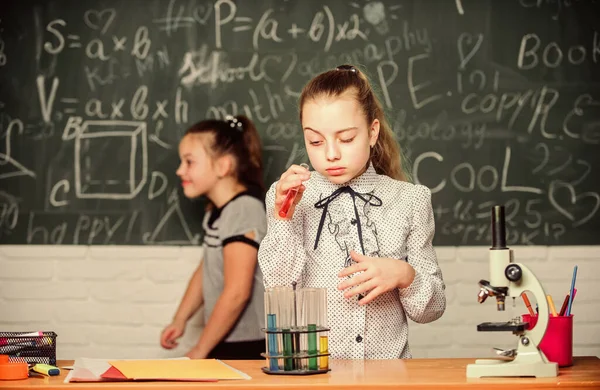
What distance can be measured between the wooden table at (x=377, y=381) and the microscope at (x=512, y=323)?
0.03m

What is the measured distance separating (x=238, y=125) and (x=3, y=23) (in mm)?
1143

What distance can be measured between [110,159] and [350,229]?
5.93 ft

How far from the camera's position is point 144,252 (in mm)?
3828

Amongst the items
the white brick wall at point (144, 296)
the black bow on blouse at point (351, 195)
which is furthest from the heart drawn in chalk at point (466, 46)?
the black bow on blouse at point (351, 195)

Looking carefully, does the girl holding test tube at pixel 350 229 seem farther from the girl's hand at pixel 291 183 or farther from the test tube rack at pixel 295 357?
the test tube rack at pixel 295 357

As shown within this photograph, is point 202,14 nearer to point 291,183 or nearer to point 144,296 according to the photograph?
point 144,296

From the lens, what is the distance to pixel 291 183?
6.79ft

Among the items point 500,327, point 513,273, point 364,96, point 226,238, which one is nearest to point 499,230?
point 513,273

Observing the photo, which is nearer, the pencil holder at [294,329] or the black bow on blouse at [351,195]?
the pencil holder at [294,329]

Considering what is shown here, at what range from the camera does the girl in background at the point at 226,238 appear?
345cm

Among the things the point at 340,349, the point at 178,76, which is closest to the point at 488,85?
the point at 178,76

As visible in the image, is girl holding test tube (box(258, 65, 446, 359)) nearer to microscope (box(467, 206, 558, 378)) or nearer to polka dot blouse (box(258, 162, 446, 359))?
polka dot blouse (box(258, 162, 446, 359))

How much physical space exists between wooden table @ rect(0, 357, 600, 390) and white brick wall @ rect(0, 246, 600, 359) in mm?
1835

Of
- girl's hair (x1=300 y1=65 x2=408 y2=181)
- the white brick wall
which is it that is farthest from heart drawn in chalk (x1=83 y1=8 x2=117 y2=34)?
girl's hair (x1=300 y1=65 x2=408 y2=181)
